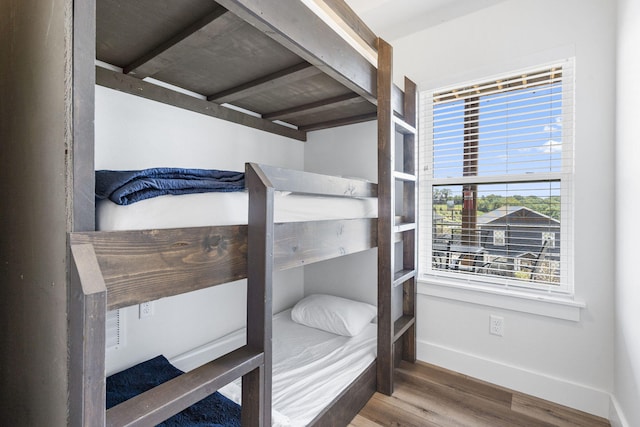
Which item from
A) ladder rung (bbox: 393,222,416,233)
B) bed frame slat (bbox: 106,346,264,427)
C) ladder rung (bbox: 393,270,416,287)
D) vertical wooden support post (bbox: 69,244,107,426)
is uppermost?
ladder rung (bbox: 393,222,416,233)

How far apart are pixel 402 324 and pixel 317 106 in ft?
5.45

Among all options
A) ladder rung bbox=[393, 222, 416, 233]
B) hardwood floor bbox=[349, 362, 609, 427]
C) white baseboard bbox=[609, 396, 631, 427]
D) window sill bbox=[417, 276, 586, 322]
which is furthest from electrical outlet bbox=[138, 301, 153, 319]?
white baseboard bbox=[609, 396, 631, 427]

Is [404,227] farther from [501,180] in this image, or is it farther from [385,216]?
[501,180]

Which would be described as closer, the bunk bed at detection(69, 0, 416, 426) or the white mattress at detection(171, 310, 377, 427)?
the bunk bed at detection(69, 0, 416, 426)

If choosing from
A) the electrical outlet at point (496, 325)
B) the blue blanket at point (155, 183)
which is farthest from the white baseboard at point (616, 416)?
the blue blanket at point (155, 183)

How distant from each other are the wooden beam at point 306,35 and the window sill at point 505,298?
4.77ft

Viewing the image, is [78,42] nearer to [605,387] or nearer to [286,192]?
[286,192]

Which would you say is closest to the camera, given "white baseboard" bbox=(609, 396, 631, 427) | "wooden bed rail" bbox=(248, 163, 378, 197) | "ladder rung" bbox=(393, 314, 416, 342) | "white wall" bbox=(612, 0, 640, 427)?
"wooden bed rail" bbox=(248, 163, 378, 197)

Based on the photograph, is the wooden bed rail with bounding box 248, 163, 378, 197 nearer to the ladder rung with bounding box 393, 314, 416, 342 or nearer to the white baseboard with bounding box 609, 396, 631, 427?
the ladder rung with bounding box 393, 314, 416, 342

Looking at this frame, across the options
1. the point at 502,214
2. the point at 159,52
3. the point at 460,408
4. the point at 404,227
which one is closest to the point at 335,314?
the point at 404,227

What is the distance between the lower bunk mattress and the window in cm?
88

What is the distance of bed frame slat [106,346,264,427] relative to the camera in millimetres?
678

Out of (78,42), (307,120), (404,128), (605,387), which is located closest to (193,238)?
(78,42)

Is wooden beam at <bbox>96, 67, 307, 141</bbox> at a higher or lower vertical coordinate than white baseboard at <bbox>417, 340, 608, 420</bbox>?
higher
